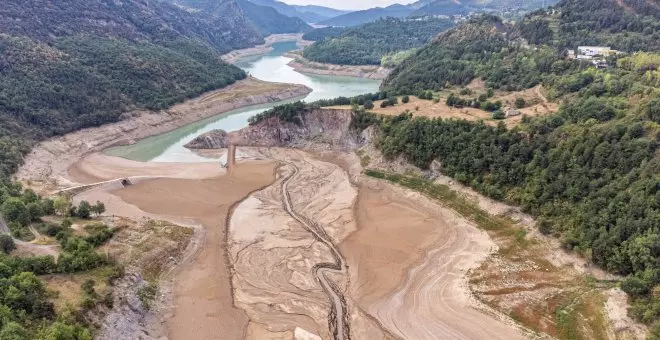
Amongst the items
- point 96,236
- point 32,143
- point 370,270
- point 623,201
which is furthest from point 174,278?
point 32,143

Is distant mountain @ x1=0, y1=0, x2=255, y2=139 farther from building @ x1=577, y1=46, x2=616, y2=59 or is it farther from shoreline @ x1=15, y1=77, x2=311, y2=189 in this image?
building @ x1=577, y1=46, x2=616, y2=59

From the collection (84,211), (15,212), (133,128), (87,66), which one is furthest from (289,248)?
(87,66)

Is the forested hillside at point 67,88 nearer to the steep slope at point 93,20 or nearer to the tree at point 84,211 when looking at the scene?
the tree at point 84,211

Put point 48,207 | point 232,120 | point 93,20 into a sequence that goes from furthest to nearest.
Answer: point 93,20 < point 232,120 < point 48,207

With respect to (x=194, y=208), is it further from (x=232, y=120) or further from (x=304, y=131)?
(x=232, y=120)

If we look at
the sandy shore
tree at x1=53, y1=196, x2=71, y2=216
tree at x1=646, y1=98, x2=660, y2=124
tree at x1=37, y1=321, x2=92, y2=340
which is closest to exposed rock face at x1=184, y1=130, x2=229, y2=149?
the sandy shore
